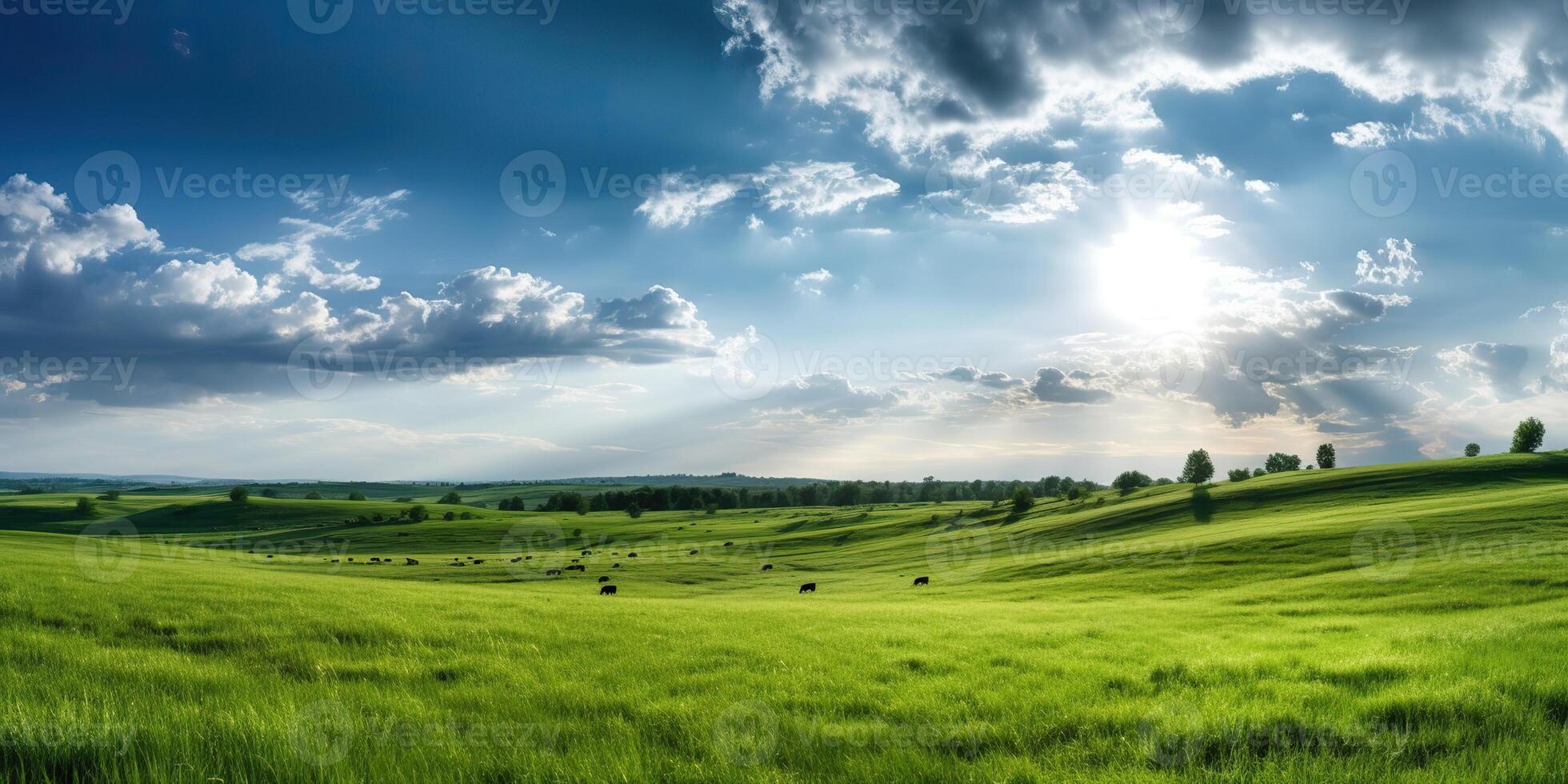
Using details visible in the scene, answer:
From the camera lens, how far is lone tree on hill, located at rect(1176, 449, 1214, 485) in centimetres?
14688

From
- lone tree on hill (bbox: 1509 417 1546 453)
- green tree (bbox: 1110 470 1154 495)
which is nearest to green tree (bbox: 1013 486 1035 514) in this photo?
green tree (bbox: 1110 470 1154 495)

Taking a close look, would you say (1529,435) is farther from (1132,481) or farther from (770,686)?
(770,686)

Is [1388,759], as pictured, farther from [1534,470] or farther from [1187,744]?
[1534,470]

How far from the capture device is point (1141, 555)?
165 ft

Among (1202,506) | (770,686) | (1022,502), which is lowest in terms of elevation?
(1022,502)

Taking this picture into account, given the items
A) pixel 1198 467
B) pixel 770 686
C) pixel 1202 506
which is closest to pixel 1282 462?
pixel 1198 467

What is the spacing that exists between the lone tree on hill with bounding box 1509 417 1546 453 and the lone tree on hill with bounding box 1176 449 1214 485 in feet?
160

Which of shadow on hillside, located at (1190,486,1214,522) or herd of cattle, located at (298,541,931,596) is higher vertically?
shadow on hillside, located at (1190,486,1214,522)

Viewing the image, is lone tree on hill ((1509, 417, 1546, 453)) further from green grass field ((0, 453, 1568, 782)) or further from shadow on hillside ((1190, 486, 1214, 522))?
green grass field ((0, 453, 1568, 782))

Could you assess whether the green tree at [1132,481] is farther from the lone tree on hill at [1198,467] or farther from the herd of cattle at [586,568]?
the herd of cattle at [586,568]

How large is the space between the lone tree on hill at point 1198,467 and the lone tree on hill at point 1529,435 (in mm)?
48765

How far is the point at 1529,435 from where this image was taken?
128 m

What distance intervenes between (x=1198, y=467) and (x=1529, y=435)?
179ft

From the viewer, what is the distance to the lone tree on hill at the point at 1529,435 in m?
126
